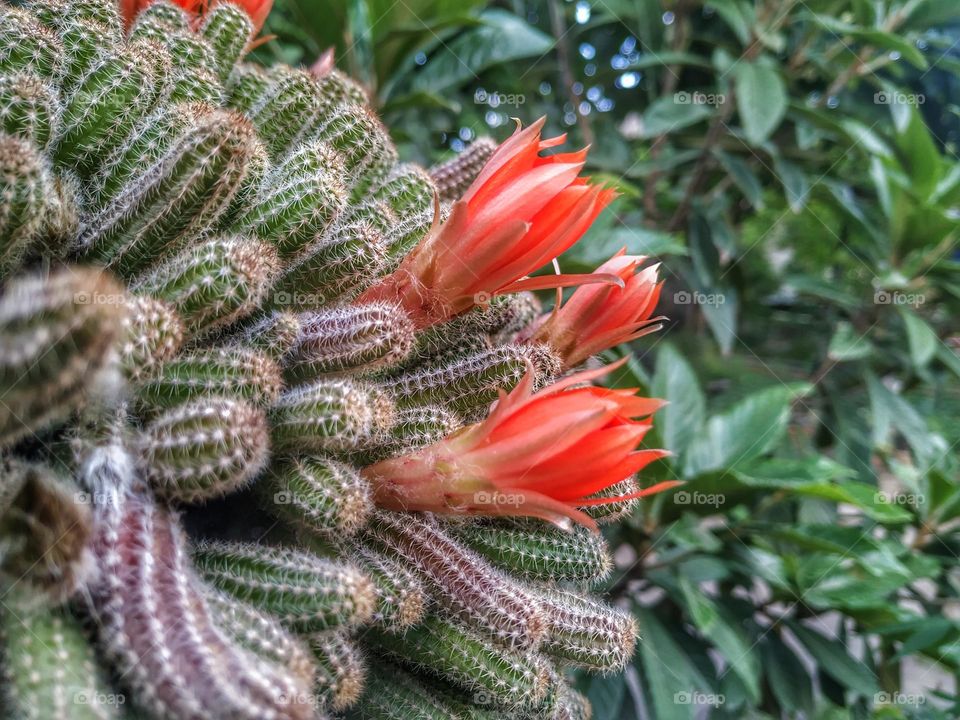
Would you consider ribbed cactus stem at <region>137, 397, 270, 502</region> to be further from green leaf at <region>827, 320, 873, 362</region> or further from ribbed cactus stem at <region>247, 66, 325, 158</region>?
green leaf at <region>827, 320, 873, 362</region>

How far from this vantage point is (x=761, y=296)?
7.79 feet

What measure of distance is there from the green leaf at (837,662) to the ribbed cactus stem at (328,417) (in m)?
1.23

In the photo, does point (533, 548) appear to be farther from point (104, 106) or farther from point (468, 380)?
point (104, 106)

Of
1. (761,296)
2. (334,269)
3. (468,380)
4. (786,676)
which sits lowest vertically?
(786,676)

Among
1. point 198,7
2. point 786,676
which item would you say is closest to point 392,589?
point 198,7

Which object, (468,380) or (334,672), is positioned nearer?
(334,672)

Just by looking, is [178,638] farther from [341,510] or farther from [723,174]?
[723,174]

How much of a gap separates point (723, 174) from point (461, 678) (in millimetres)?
1944

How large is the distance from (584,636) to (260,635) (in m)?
0.31

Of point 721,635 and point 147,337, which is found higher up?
point 147,337

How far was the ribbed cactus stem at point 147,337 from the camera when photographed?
47 cm

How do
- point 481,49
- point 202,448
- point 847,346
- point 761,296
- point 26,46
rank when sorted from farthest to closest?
point 761,296 < point 847,346 < point 481,49 < point 26,46 < point 202,448

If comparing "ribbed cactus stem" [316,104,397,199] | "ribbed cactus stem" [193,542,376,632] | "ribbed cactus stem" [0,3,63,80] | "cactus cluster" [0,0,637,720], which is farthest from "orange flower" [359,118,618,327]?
"ribbed cactus stem" [0,3,63,80]

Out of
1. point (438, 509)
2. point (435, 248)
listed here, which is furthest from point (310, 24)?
point (438, 509)
